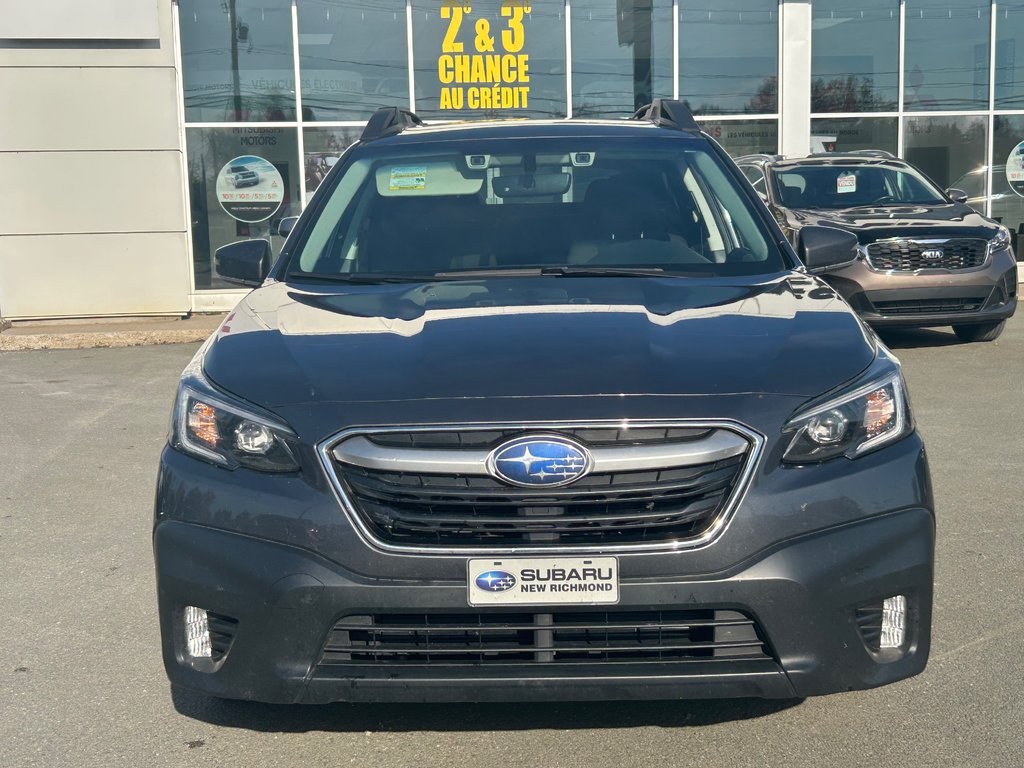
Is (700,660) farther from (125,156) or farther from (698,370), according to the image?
(125,156)

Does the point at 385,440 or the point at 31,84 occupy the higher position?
the point at 31,84

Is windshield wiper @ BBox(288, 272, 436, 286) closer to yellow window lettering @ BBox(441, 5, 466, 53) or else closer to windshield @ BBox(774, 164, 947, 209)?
windshield @ BBox(774, 164, 947, 209)

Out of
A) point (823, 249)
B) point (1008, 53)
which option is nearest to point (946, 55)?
point (1008, 53)

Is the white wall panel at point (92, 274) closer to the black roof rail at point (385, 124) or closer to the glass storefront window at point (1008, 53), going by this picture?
the black roof rail at point (385, 124)

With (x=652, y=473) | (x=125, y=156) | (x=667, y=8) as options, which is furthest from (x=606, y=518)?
(x=667, y=8)

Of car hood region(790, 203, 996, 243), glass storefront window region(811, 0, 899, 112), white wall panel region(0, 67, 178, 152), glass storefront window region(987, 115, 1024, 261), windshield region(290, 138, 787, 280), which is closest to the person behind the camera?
windshield region(290, 138, 787, 280)

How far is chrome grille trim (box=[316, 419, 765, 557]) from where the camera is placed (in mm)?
3034

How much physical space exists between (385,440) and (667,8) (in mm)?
14644

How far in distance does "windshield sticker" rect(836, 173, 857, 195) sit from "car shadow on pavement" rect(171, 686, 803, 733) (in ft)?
31.2

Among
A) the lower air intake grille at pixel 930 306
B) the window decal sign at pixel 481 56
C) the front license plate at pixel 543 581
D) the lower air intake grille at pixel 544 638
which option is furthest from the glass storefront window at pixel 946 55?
the front license plate at pixel 543 581

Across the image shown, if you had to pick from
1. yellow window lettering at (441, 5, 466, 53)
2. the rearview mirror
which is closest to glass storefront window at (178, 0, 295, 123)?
yellow window lettering at (441, 5, 466, 53)

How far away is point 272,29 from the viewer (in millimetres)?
15820

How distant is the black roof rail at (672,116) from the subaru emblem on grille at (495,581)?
8.84 ft

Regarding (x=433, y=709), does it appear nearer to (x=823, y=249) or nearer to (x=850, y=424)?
(x=850, y=424)
